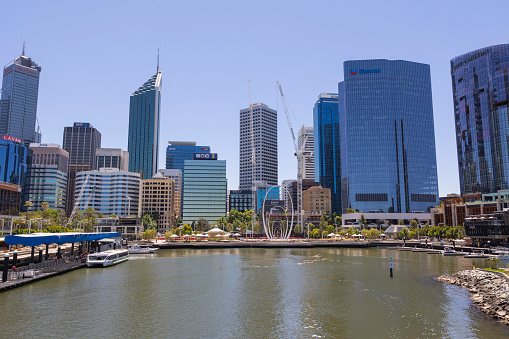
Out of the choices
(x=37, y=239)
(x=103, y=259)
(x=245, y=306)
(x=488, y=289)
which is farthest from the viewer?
(x=103, y=259)

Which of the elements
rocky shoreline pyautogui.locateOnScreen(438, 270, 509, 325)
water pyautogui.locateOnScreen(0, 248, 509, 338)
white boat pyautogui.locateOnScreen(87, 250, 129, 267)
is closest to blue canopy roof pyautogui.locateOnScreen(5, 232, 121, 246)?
white boat pyautogui.locateOnScreen(87, 250, 129, 267)

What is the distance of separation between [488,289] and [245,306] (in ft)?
122

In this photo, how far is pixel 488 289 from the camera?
181 feet

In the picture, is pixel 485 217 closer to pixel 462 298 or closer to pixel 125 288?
pixel 462 298

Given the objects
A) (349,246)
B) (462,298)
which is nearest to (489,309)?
(462,298)

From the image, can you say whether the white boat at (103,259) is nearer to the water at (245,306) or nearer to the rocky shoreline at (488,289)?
the water at (245,306)

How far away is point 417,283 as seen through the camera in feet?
221

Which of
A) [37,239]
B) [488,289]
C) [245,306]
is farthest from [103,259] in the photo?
[488,289]

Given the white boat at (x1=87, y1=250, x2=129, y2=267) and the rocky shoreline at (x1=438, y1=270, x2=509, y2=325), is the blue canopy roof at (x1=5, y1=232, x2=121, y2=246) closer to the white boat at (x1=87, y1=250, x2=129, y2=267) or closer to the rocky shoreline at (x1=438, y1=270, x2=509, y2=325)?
the white boat at (x1=87, y1=250, x2=129, y2=267)

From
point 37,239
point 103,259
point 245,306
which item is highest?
point 37,239

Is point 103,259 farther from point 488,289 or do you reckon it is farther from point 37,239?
point 488,289

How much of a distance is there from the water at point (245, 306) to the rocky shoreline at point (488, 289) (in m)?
1.74

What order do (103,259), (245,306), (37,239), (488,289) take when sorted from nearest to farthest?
(245,306), (488,289), (37,239), (103,259)

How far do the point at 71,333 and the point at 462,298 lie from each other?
54.0 metres
